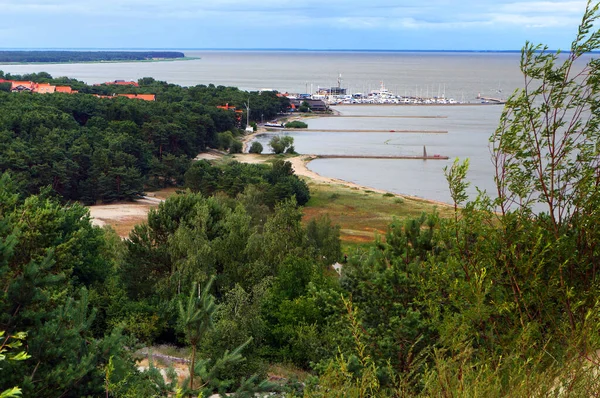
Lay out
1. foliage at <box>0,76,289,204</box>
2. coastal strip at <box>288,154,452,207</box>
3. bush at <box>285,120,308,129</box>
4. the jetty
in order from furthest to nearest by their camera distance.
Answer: the jetty → bush at <box>285,120,308,129</box> → coastal strip at <box>288,154,452,207</box> → foliage at <box>0,76,289,204</box>

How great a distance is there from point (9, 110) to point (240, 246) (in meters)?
37.4

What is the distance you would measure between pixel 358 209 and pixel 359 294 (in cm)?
2899

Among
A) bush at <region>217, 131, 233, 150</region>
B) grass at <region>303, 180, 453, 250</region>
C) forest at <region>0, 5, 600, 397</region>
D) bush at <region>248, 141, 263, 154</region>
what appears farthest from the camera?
bush at <region>217, 131, 233, 150</region>

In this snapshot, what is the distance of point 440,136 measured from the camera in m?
79.5

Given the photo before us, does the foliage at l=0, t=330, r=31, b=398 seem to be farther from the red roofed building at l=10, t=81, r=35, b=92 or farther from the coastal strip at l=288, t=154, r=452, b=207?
the red roofed building at l=10, t=81, r=35, b=92

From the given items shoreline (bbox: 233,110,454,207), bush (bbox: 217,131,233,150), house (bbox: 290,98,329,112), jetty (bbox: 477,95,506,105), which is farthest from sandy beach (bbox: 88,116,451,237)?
jetty (bbox: 477,95,506,105)

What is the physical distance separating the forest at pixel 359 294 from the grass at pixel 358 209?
44.5 ft

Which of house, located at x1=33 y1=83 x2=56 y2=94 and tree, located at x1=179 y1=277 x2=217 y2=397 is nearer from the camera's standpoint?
tree, located at x1=179 y1=277 x2=217 y2=397

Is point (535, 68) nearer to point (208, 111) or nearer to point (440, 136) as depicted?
point (208, 111)

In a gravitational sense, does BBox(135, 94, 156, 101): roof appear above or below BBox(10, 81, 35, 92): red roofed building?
below

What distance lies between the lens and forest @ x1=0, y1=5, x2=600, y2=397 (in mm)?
6906

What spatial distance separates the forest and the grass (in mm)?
13554

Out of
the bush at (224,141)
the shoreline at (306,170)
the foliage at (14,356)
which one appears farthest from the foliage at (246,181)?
the foliage at (14,356)

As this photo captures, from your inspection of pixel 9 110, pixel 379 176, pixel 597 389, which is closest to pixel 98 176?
pixel 9 110
